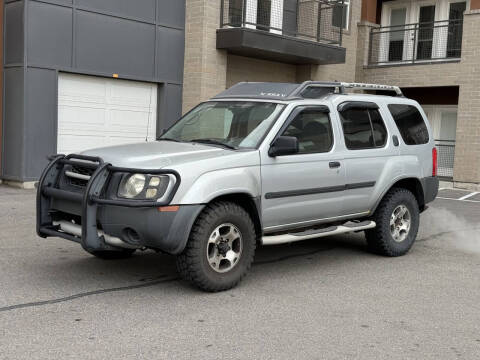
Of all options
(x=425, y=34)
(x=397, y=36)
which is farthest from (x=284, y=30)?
(x=425, y=34)

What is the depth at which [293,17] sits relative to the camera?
1791 centimetres

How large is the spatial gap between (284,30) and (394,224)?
31.3 feet

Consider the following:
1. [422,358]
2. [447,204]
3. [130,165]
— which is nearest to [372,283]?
[422,358]

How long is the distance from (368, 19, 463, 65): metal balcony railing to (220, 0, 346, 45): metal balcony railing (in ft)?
6.04

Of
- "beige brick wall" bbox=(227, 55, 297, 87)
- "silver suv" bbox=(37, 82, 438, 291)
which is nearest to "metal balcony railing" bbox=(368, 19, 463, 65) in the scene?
"beige brick wall" bbox=(227, 55, 297, 87)

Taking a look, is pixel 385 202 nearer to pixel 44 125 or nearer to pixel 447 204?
pixel 447 204

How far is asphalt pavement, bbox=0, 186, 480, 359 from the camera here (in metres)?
4.28

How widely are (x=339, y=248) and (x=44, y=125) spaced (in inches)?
311

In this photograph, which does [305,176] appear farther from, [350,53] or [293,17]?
[350,53]

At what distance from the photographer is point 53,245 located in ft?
24.6

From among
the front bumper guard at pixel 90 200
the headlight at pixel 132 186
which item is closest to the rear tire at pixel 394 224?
the front bumper guard at pixel 90 200

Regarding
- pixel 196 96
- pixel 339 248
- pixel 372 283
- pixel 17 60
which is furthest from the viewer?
pixel 196 96

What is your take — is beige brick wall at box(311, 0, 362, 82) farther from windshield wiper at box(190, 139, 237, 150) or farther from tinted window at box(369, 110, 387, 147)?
windshield wiper at box(190, 139, 237, 150)

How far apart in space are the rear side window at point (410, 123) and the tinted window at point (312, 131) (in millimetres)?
1301
